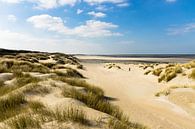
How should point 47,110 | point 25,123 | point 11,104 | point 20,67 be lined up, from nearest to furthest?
point 25,123 < point 47,110 < point 11,104 < point 20,67

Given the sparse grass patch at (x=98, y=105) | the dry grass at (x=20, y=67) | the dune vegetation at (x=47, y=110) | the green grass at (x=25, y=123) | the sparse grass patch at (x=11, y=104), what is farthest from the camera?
the dry grass at (x=20, y=67)

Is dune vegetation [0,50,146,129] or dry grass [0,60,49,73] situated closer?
dune vegetation [0,50,146,129]

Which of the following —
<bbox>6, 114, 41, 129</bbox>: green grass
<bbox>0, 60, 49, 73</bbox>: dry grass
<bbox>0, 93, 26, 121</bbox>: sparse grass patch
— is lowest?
<bbox>0, 60, 49, 73</bbox>: dry grass

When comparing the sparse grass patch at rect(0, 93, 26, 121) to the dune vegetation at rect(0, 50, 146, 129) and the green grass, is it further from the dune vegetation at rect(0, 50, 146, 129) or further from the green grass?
the green grass

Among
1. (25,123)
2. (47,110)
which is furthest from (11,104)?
(25,123)

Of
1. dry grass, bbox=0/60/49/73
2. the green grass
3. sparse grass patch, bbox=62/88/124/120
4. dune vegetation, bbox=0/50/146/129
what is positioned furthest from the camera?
dry grass, bbox=0/60/49/73

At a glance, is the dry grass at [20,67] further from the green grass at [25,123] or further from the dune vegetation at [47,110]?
the green grass at [25,123]

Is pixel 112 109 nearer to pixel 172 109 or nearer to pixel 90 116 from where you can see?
pixel 90 116

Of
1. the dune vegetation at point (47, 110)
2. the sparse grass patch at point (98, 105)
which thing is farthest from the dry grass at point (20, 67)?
the sparse grass patch at point (98, 105)

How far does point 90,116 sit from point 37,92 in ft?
11.8

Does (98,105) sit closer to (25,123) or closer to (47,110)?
(47,110)

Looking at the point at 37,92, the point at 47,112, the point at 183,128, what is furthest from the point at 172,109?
the point at 47,112

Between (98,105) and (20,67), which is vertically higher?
(98,105)

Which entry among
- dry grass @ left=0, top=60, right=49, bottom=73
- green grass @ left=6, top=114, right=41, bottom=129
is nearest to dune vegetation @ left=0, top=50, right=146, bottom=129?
green grass @ left=6, top=114, right=41, bottom=129
